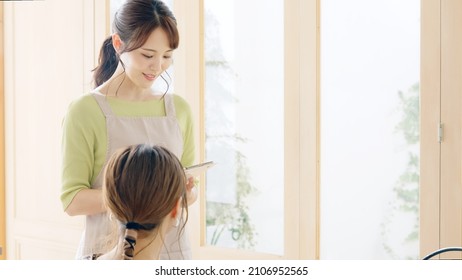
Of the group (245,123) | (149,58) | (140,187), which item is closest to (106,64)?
(149,58)

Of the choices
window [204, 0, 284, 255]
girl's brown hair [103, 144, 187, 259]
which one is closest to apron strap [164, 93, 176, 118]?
girl's brown hair [103, 144, 187, 259]

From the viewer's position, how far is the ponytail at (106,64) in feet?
3.67

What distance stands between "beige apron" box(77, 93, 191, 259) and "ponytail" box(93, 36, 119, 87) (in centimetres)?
10

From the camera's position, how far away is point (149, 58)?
1.06 m

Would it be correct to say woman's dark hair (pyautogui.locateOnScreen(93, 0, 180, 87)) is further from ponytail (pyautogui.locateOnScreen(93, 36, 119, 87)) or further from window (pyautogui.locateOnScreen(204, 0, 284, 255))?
window (pyautogui.locateOnScreen(204, 0, 284, 255))

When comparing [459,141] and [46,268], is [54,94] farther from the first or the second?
[459,141]

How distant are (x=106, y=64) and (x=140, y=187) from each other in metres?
0.34

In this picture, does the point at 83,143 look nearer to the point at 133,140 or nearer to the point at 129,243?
the point at 133,140

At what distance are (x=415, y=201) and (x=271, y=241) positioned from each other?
13.6 inches

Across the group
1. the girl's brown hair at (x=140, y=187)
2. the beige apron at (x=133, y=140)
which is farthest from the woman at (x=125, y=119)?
the girl's brown hair at (x=140, y=187)

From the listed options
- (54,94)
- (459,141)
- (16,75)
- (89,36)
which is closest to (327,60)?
(459,141)

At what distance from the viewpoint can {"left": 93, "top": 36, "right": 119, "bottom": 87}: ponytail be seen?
1.12 metres

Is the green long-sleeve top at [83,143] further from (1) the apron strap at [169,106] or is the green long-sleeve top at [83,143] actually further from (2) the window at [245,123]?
(2) the window at [245,123]

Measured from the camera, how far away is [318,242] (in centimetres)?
146
